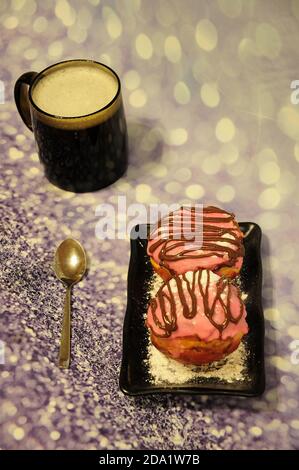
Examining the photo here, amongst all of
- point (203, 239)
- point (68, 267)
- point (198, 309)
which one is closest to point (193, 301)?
point (198, 309)

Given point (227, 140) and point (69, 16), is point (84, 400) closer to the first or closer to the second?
point (227, 140)

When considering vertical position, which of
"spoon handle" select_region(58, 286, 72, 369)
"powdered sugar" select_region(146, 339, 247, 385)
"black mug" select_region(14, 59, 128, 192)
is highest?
"black mug" select_region(14, 59, 128, 192)

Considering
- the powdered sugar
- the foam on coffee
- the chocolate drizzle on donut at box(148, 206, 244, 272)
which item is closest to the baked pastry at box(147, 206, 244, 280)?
the chocolate drizzle on donut at box(148, 206, 244, 272)

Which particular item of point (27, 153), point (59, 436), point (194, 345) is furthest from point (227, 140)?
point (59, 436)

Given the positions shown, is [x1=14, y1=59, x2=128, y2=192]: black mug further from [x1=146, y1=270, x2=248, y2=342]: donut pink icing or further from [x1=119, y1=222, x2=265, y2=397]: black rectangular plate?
[x1=146, y1=270, x2=248, y2=342]: donut pink icing

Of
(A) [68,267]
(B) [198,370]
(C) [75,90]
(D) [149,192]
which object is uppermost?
(C) [75,90]

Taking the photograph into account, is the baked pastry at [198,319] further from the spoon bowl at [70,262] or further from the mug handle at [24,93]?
the mug handle at [24,93]

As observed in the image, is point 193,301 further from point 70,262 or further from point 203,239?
point 70,262
